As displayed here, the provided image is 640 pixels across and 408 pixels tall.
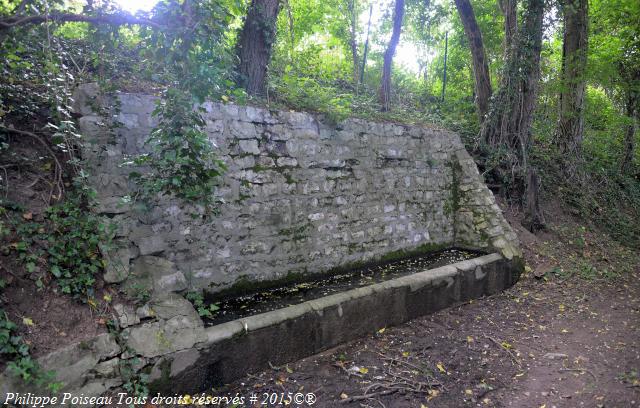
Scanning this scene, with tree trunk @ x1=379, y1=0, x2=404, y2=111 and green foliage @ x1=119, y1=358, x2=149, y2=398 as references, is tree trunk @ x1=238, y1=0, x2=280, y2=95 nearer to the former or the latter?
tree trunk @ x1=379, y1=0, x2=404, y2=111

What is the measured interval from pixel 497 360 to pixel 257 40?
466 centimetres

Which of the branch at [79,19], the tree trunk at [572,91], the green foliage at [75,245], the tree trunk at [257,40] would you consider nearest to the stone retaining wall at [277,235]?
the green foliage at [75,245]

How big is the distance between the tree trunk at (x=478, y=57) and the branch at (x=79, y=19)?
273 inches

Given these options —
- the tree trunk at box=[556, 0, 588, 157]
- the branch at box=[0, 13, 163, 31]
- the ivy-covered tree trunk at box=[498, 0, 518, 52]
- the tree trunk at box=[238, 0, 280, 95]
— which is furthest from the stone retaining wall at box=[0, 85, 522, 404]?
the tree trunk at box=[556, 0, 588, 157]

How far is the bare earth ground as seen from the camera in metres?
2.97

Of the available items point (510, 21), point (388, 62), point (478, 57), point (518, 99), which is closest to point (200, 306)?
point (388, 62)

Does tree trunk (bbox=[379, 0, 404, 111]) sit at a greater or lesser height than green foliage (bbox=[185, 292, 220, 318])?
greater

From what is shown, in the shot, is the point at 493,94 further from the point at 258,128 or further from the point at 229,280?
the point at 229,280

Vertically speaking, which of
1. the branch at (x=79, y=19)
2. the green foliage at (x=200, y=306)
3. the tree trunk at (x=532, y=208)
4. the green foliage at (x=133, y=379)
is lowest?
the green foliage at (x=133, y=379)

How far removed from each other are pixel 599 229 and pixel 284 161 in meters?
7.26

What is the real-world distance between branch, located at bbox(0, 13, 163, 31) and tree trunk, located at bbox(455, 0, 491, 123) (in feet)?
22.8

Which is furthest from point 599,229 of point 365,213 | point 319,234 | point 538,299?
point 319,234

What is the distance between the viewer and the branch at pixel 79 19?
253 centimetres

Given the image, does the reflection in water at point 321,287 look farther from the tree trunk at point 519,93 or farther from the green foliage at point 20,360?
the tree trunk at point 519,93
